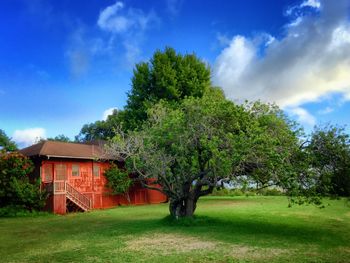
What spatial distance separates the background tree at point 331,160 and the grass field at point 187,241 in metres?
1.60

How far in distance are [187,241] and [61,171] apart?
14941 millimetres

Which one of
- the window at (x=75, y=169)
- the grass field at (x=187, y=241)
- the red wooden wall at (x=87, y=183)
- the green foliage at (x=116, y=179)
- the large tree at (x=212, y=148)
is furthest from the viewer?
the green foliage at (x=116, y=179)

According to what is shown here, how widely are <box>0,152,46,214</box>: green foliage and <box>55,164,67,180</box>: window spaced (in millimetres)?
1662

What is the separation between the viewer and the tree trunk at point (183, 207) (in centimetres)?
1447

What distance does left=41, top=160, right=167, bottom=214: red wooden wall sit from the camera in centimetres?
2141

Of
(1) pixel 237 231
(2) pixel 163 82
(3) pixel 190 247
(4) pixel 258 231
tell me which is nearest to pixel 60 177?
(2) pixel 163 82

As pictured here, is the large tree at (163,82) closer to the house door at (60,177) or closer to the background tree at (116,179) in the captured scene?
the background tree at (116,179)

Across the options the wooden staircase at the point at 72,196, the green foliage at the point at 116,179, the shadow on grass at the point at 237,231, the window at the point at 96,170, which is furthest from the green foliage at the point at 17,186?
the shadow on grass at the point at 237,231

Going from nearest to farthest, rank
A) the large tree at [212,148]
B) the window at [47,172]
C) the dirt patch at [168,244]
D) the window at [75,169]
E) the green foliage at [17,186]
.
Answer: the dirt patch at [168,244] < the large tree at [212,148] < the green foliage at [17,186] < the window at [47,172] < the window at [75,169]

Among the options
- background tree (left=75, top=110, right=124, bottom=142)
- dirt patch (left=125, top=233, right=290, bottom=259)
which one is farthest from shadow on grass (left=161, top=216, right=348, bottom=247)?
background tree (left=75, top=110, right=124, bottom=142)

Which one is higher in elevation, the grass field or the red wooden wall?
the red wooden wall

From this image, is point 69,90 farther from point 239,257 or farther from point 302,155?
point 239,257

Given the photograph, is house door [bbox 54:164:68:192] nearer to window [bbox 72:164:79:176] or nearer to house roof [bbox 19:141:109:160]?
window [bbox 72:164:79:176]

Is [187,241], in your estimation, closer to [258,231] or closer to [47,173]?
[258,231]
